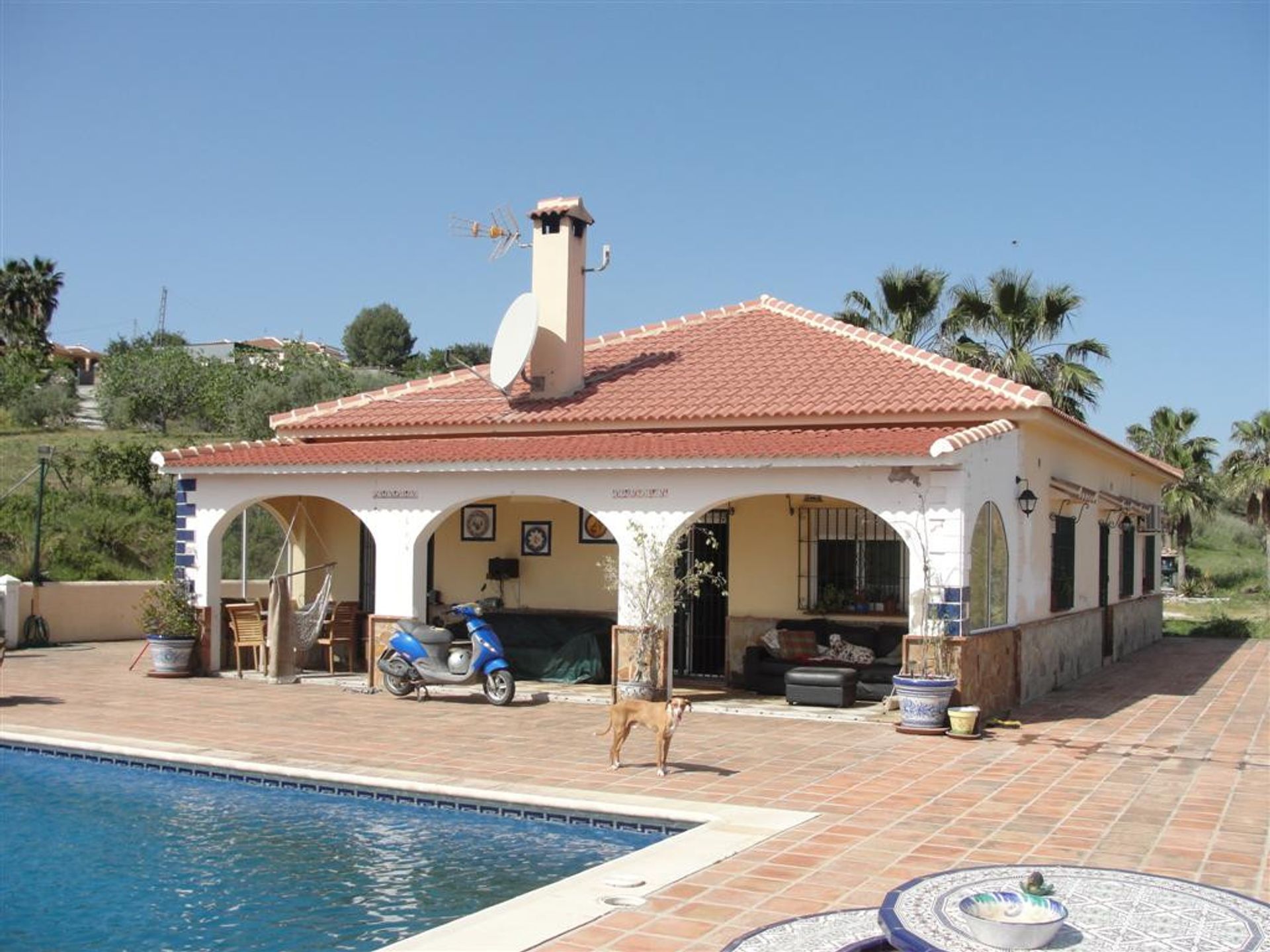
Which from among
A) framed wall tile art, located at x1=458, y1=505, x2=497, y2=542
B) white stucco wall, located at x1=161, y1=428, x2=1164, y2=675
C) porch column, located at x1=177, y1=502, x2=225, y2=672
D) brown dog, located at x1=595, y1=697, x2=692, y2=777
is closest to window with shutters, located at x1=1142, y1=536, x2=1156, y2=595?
white stucco wall, located at x1=161, y1=428, x2=1164, y2=675

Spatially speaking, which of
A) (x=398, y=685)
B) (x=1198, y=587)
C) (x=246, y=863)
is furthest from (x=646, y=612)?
(x=1198, y=587)

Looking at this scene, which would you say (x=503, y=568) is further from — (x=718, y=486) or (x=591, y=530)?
(x=718, y=486)

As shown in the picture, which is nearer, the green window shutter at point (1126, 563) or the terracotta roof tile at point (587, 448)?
the terracotta roof tile at point (587, 448)

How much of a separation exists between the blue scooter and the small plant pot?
193 inches

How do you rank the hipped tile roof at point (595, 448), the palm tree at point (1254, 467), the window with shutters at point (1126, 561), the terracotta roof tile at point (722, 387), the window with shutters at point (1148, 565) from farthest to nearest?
1. the palm tree at point (1254, 467)
2. the window with shutters at point (1148, 565)
3. the window with shutters at point (1126, 561)
4. the terracotta roof tile at point (722, 387)
5. the hipped tile roof at point (595, 448)

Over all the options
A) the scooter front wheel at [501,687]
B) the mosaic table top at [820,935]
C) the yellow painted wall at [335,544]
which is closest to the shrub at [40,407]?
the yellow painted wall at [335,544]

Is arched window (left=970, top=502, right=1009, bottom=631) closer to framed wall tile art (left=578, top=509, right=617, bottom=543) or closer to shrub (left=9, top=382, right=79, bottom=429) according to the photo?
framed wall tile art (left=578, top=509, right=617, bottom=543)

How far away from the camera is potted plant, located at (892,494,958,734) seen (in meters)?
12.4

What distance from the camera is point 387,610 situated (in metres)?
15.7

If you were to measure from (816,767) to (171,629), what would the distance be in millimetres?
9579

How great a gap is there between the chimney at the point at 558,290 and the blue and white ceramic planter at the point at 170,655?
19.3 feet

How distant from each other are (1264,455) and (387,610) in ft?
111

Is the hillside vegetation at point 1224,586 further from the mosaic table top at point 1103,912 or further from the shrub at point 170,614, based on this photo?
the mosaic table top at point 1103,912

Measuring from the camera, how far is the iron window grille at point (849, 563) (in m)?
15.8
